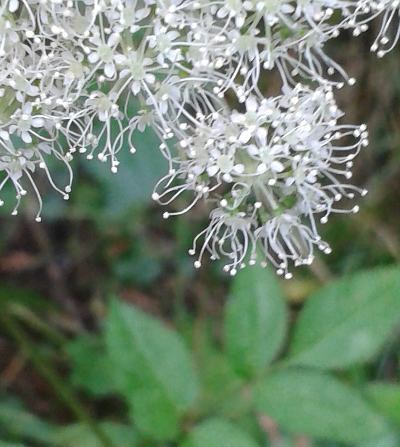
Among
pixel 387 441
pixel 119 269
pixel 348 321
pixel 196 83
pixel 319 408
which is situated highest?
pixel 196 83

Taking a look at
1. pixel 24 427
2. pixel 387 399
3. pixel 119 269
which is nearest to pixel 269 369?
pixel 387 399

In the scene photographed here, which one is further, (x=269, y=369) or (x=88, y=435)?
(x=88, y=435)

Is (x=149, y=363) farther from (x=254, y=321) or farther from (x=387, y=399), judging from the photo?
(x=387, y=399)

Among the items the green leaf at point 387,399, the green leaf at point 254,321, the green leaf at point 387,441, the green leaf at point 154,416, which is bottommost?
the green leaf at point 387,441

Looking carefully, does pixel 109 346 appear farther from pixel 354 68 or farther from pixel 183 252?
pixel 354 68

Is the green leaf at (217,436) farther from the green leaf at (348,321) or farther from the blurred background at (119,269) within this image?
the blurred background at (119,269)

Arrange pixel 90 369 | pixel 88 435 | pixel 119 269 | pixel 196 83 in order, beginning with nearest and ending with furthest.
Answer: pixel 196 83
pixel 88 435
pixel 90 369
pixel 119 269

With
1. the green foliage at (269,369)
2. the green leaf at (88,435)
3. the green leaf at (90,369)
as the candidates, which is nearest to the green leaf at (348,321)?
the green foliage at (269,369)
